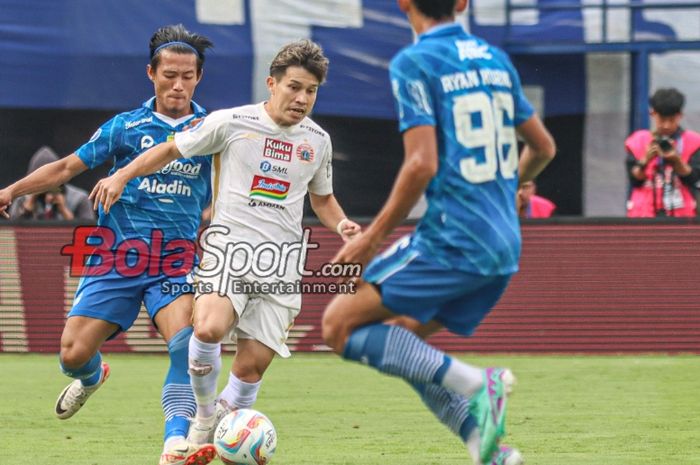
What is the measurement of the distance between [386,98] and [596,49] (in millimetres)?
2354

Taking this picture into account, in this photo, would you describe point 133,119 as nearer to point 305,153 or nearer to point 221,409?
point 305,153

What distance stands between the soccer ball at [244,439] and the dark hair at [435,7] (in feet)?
7.90

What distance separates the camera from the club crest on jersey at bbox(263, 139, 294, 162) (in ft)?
24.7

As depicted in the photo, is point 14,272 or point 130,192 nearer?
point 130,192

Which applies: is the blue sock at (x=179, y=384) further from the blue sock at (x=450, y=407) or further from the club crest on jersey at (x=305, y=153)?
the blue sock at (x=450, y=407)

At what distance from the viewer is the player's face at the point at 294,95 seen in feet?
24.5

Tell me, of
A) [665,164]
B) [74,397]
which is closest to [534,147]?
[74,397]

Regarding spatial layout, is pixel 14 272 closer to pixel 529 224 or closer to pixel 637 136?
pixel 529 224

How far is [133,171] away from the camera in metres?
7.14

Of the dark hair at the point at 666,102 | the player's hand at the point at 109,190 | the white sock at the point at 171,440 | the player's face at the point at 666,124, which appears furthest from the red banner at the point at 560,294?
the player's hand at the point at 109,190

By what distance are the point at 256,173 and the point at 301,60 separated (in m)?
0.65

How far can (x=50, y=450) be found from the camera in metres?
7.98

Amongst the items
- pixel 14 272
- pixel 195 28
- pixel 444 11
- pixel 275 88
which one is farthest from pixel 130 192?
pixel 195 28

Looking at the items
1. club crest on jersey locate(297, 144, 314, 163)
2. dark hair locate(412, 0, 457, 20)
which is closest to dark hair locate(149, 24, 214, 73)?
club crest on jersey locate(297, 144, 314, 163)
